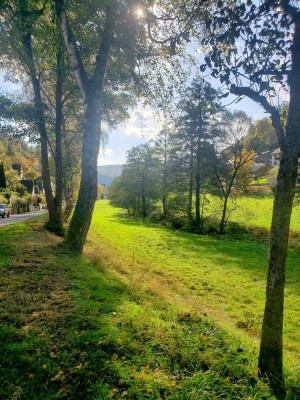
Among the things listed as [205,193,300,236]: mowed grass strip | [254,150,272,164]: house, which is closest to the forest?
[205,193,300,236]: mowed grass strip

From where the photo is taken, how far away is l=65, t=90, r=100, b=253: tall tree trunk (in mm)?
9820

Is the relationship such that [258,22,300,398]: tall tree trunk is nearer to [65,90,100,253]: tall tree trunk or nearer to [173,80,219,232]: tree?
[65,90,100,253]: tall tree trunk

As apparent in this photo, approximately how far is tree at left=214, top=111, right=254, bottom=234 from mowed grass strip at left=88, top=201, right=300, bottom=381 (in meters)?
5.94

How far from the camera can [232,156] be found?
25359 mm

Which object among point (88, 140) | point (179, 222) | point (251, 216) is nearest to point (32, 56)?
point (88, 140)

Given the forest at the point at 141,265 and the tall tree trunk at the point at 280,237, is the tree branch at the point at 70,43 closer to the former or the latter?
the forest at the point at 141,265

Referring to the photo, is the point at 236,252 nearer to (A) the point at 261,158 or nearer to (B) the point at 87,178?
(B) the point at 87,178

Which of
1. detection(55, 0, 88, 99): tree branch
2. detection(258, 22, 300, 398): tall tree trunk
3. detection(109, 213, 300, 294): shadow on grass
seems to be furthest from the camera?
detection(109, 213, 300, 294): shadow on grass

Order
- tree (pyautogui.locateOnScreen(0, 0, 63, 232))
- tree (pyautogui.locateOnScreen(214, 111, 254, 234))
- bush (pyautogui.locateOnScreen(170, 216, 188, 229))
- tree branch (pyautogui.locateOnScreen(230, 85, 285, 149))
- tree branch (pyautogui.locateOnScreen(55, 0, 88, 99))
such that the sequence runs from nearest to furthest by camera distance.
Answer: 1. tree branch (pyautogui.locateOnScreen(230, 85, 285, 149))
2. tree branch (pyautogui.locateOnScreen(55, 0, 88, 99))
3. tree (pyautogui.locateOnScreen(0, 0, 63, 232))
4. tree (pyautogui.locateOnScreen(214, 111, 254, 234))
5. bush (pyautogui.locateOnScreen(170, 216, 188, 229))

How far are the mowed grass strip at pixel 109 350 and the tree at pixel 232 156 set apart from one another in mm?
20524

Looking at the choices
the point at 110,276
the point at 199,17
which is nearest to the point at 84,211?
the point at 110,276

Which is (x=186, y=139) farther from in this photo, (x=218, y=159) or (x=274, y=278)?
(x=274, y=278)

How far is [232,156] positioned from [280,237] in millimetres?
22963

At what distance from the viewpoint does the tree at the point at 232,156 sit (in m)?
24.4
